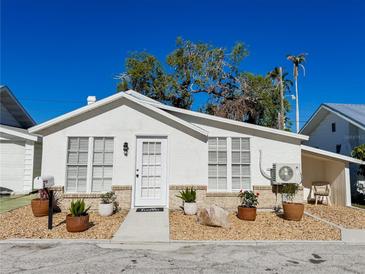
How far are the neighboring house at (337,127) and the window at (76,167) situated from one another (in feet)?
39.7

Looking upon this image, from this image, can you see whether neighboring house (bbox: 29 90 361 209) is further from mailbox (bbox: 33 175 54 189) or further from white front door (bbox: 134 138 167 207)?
mailbox (bbox: 33 175 54 189)

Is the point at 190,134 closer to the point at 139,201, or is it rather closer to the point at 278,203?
the point at 139,201

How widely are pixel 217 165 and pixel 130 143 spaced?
307 centimetres

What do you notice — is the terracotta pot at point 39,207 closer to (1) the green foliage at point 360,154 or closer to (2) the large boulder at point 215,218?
(2) the large boulder at point 215,218

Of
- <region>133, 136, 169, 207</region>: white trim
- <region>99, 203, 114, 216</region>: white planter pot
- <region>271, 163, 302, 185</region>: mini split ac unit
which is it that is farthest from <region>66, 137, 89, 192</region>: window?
<region>271, 163, 302, 185</region>: mini split ac unit

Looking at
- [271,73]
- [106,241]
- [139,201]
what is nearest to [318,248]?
[106,241]

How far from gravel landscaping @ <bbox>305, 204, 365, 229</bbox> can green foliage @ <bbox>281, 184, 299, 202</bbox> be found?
92cm

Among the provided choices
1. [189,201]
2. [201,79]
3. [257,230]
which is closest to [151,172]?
[189,201]

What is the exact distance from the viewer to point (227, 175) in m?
9.08

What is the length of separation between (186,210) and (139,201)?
166 centimetres

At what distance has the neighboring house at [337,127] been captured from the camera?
1314cm

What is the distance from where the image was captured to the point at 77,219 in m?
6.11

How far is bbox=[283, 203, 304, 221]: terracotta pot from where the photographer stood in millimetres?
7527

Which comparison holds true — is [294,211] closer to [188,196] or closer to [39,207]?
[188,196]
